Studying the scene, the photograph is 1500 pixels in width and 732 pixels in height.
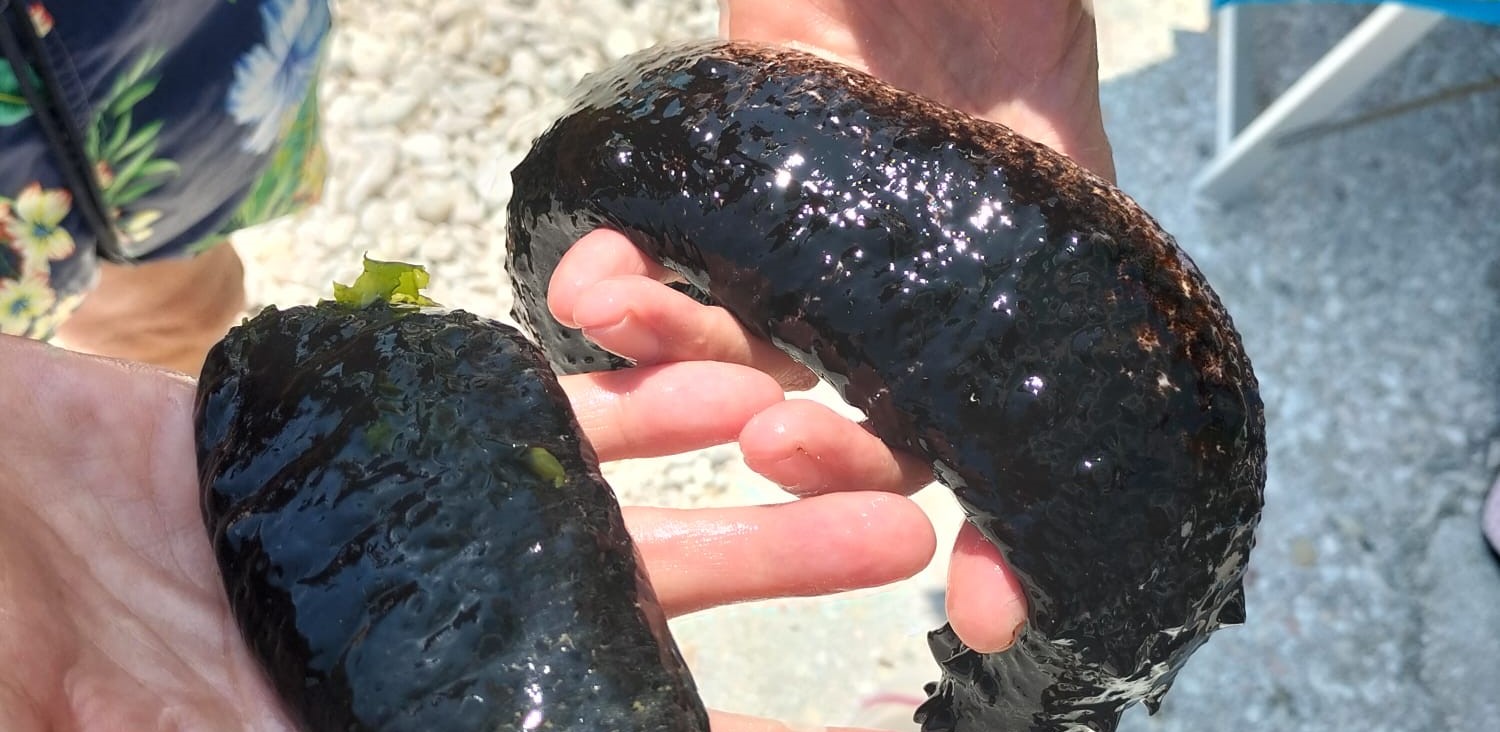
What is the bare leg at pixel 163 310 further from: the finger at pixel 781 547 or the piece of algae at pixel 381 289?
the finger at pixel 781 547

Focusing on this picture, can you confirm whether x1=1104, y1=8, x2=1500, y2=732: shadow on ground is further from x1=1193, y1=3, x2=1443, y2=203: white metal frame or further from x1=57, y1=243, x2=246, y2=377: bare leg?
x1=57, y1=243, x2=246, y2=377: bare leg

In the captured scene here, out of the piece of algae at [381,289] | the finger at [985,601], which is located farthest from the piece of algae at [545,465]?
the finger at [985,601]

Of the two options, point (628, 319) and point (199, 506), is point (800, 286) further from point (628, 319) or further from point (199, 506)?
point (199, 506)

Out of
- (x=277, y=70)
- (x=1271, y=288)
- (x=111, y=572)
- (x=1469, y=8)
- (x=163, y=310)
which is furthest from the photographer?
(x=1271, y=288)

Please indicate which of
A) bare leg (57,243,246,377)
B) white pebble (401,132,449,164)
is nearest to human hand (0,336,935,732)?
bare leg (57,243,246,377)

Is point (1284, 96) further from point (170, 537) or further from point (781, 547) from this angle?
point (170, 537)

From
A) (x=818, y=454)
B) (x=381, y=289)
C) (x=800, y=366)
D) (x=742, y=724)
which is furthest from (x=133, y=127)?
(x=742, y=724)
